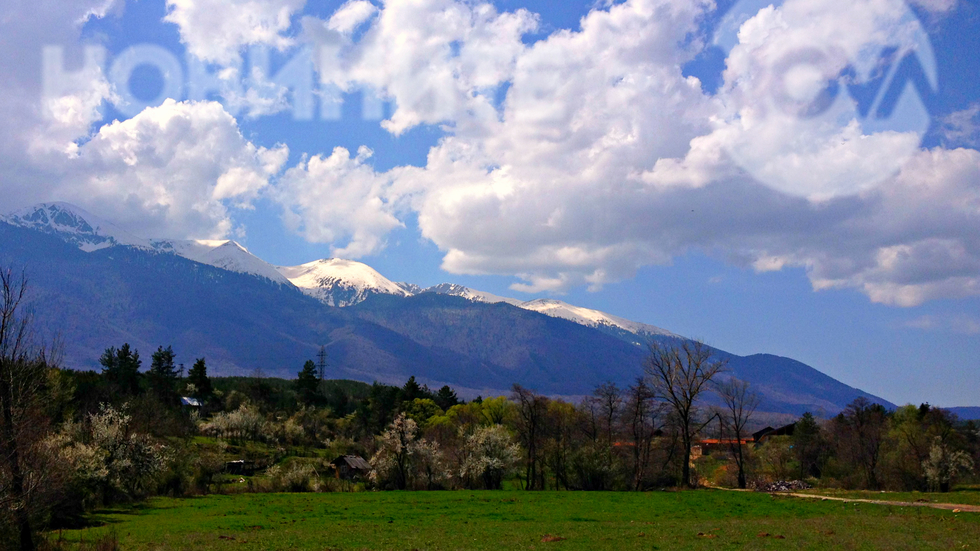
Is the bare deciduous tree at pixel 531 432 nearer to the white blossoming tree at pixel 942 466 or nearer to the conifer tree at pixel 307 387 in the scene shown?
the white blossoming tree at pixel 942 466

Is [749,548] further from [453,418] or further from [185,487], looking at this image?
[453,418]

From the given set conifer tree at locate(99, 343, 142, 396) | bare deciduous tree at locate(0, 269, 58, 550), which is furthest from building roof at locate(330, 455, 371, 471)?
bare deciduous tree at locate(0, 269, 58, 550)

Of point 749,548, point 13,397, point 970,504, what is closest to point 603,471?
point 970,504

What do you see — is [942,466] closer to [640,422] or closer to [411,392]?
[640,422]

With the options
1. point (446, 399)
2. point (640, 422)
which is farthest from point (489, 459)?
point (446, 399)

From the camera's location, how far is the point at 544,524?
107 ft

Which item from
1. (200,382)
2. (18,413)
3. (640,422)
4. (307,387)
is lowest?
(640,422)

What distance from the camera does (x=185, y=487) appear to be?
2253 inches

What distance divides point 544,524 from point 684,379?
31547 mm

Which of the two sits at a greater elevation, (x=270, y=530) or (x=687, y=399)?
(x=687, y=399)

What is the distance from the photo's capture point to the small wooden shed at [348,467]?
83062mm

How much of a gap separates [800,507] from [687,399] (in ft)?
75.5

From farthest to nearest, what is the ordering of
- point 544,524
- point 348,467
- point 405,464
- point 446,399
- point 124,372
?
1. point 446,399
2. point 124,372
3. point 348,467
4. point 405,464
5. point 544,524

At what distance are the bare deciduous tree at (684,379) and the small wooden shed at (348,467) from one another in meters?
38.8
